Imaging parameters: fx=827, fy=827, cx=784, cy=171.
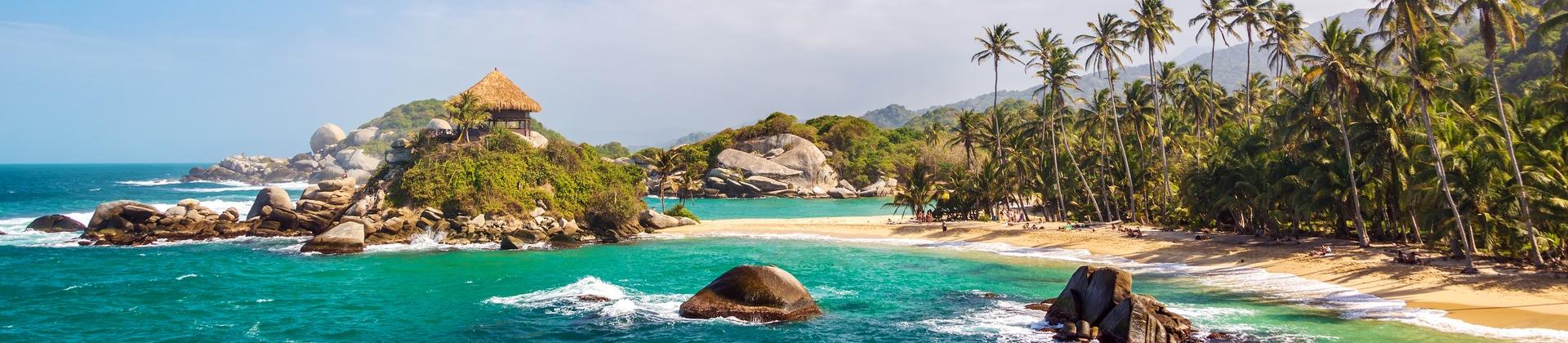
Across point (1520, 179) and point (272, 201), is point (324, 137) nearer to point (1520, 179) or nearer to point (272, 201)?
point (272, 201)

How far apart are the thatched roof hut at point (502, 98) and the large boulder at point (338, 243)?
20.0 m

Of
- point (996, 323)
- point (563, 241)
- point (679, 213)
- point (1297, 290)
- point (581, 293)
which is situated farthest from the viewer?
point (679, 213)

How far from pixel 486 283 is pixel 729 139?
3516 inches

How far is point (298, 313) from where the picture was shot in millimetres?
26641

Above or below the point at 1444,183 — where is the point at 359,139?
above

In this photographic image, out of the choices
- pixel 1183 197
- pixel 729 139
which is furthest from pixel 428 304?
Result: pixel 729 139

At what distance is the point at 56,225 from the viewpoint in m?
55.8

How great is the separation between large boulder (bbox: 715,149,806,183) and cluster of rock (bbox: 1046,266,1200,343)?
3232 inches

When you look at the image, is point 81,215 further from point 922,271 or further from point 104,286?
point 922,271

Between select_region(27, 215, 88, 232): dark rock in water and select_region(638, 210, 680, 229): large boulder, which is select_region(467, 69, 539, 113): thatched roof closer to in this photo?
select_region(638, 210, 680, 229): large boulder

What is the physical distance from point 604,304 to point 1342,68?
27.0 metres

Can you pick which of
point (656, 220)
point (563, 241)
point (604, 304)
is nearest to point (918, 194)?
point (656, 220)

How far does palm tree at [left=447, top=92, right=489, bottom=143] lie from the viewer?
196ft

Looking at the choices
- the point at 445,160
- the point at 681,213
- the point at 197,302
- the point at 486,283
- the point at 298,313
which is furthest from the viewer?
the point at 681,213
